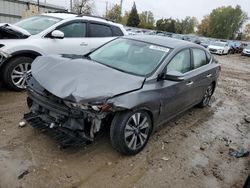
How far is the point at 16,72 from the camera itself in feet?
18.1

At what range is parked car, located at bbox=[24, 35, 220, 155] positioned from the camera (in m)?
3.31

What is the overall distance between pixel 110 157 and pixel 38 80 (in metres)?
1.50

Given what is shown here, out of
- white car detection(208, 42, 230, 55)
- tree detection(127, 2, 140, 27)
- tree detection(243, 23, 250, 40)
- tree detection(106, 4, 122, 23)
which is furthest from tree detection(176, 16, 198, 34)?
white car detection(208, 42, 230, 55)

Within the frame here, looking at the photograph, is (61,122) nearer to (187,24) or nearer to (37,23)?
(37,23)

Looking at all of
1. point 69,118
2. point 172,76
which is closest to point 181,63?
point 172,76

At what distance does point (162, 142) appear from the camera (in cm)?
435

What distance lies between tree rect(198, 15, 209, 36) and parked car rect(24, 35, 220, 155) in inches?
3700

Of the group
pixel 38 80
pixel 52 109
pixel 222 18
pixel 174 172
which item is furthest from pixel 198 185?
pixel 222 18

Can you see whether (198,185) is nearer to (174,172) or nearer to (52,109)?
(174,172)

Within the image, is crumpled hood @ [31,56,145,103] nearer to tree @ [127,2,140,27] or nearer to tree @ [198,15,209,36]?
tree @ [127,2,140,27]

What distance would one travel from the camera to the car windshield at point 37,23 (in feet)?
20.0

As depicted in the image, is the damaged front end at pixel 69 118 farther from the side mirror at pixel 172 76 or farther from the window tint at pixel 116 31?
the window tint at pixel 116 31

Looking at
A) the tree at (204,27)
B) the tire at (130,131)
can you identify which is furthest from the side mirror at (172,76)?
the tree at (204,27)

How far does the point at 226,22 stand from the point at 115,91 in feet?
312
